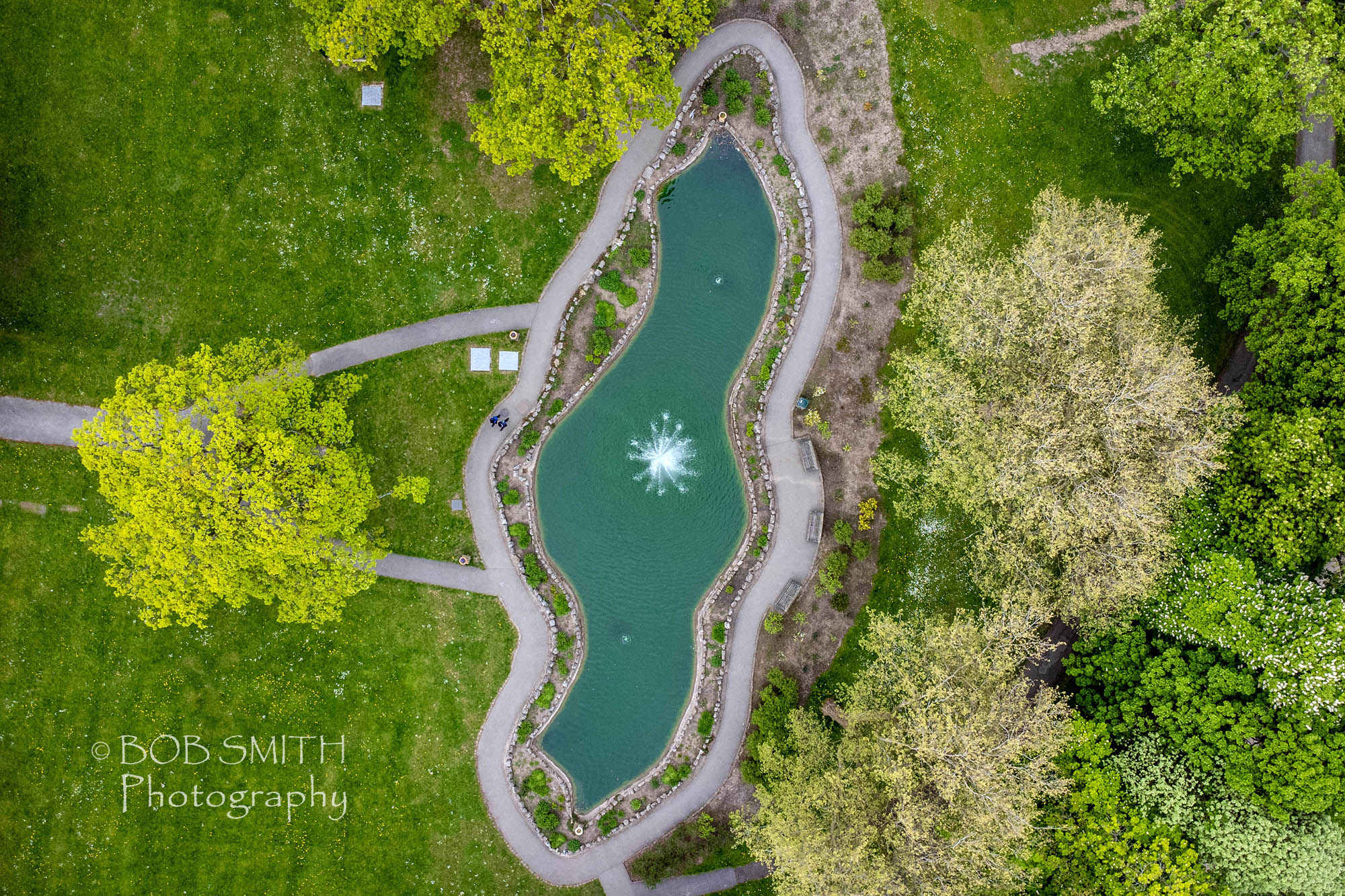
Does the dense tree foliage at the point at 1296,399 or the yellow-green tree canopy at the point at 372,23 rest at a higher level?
the yellow-green tree canopy at the point at 372,23

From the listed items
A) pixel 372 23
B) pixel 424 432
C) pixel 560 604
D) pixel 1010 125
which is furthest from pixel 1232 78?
pixel 424 432

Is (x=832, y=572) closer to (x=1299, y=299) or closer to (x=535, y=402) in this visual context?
(x=535, y=402)

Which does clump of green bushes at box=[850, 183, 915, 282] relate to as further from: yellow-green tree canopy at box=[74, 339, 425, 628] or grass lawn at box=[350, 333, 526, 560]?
yellow-green tree canopy at box=[74, 339, 425, 628]

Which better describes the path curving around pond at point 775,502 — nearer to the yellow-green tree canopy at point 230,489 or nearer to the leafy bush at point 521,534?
the leafy bush at point 521,534

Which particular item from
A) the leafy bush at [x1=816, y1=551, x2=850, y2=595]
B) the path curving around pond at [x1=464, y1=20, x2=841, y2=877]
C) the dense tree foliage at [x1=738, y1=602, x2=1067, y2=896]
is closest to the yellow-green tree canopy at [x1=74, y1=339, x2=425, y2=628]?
the path curving around pond at [x1=464, y1=20, x2=841, y2=877]

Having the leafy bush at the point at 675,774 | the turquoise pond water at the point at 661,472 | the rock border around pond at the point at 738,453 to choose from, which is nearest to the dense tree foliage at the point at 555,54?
the rock border around pond at the point at 738,453
